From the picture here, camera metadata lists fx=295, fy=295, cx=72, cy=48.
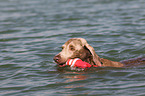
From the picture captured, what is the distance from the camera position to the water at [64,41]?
7035 mm

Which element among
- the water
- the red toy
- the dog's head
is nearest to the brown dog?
the dog's head

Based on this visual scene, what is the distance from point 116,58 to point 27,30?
240 inches

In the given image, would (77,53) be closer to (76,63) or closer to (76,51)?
(76,51)

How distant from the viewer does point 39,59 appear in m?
9.82

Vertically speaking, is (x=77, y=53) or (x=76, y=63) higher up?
(x=77, y=53)

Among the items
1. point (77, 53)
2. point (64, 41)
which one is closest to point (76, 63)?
point (77, 53)

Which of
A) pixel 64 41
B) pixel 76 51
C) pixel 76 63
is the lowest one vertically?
pixel 76 63

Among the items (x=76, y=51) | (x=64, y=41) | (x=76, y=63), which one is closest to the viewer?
(x=76, y=63)

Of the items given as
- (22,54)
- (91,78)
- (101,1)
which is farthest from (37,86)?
(101,1)

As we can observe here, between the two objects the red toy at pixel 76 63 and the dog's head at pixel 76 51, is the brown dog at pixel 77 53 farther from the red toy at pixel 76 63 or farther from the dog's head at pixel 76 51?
the red toy at pixel 76 63

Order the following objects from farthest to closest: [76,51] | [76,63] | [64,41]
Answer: [64,41] < [76,51] < [76,63]

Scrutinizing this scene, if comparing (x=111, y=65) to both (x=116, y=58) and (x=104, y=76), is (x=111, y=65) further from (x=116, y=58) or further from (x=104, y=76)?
(x=116, y=58)

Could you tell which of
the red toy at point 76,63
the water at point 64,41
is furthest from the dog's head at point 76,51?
the water at point 64,41

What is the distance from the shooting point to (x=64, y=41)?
1205 centimetres
